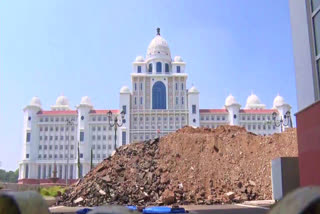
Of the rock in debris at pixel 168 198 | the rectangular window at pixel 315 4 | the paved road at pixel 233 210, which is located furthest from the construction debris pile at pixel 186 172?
the rectangular window at pixel 315 4

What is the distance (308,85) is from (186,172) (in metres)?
18.5

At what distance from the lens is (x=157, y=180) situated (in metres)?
26.6

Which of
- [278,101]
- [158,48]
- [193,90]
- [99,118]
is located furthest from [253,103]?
[99,118]

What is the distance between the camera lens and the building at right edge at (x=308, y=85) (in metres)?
10.6

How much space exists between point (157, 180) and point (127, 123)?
2746 inches

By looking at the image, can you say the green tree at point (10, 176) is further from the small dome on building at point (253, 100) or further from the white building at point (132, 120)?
the small dome on building at point (253, 100)

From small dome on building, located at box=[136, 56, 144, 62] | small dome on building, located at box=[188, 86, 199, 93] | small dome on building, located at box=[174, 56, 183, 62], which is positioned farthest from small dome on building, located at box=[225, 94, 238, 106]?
small dome on building, located at box=[136, 56, 144, 62]

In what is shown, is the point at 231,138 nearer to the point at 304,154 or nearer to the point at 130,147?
the point at 130,147

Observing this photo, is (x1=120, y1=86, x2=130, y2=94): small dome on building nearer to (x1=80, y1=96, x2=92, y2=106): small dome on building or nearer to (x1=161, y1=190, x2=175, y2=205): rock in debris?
(x1=80, y1=96, x2=92, y2=106): small dome on building

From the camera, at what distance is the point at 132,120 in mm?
96938

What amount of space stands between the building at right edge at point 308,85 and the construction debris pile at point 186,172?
12.5 metres

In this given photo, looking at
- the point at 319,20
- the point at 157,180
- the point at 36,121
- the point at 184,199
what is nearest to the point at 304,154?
the point at 319,20

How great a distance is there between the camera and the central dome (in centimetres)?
10181

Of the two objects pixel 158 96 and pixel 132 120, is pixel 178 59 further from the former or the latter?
pixel 132 120
